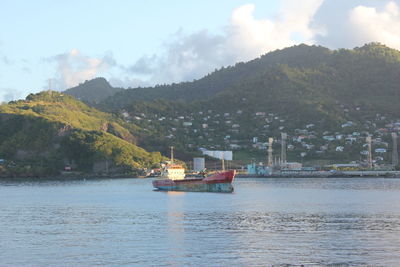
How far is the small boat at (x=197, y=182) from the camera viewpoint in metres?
134

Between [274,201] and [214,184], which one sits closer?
[274,201]

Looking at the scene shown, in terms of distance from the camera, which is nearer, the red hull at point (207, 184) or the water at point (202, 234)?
the water at point (202, 234)

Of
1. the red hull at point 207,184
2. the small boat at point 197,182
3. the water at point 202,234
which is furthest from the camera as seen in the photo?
the small boat at point 197,182

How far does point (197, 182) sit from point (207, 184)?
7.31 ft

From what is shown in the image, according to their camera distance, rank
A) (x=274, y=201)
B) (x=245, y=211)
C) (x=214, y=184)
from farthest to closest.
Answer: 1. (x=214, y=184)
2. (x=274, y=201)
3. (x=245, y=211)

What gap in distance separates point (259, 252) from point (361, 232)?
49.9 feet

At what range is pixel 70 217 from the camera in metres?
→ 79.6

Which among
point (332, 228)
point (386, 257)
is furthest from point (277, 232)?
point (386, 257)

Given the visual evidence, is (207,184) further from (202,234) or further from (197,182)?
(202,234)

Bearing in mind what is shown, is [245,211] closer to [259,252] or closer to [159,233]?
[159,233]

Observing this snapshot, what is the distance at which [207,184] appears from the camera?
445 ft

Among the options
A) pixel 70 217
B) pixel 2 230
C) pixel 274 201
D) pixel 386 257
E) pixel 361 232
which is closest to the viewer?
pixel 386 257

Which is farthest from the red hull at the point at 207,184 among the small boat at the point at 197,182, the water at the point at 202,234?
the water at the point at 202,234

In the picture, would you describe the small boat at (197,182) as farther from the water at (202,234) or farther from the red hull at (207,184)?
the water at (202,234)
